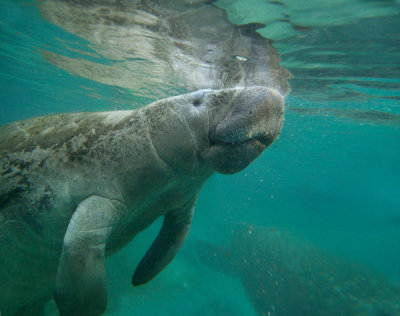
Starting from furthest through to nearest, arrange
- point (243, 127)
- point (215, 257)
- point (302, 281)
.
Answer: point (215, 257)
point (302, 281)
point (243, 127)

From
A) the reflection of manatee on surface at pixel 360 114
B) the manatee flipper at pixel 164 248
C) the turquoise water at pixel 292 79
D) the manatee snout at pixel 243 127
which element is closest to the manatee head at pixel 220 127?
the manatee snout at pixel 243 127

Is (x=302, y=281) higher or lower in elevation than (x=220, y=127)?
lower

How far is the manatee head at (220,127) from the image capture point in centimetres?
182

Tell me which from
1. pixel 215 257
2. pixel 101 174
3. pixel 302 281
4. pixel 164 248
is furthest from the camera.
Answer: pixel 215 257

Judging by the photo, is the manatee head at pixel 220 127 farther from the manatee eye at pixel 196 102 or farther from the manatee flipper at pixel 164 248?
the manatee flipper at pixel 164 248

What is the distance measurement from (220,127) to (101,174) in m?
1.11

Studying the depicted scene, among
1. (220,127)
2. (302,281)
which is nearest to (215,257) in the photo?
(302,281)

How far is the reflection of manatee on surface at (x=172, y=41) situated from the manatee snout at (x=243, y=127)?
4.48m

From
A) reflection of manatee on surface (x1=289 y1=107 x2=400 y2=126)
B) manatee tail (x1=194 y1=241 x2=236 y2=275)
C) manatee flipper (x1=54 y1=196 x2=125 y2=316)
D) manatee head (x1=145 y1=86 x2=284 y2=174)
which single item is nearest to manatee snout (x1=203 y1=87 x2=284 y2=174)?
manatee head (x1=145 y1=86 x2=284 y2=174)

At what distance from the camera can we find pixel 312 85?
34.2 feet

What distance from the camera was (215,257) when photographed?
1404cm

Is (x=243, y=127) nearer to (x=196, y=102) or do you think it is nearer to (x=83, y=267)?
(x=196, y=102)

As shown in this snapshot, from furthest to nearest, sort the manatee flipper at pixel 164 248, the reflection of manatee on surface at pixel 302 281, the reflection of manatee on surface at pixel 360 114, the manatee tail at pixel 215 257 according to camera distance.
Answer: the reflection of manatee on surface at pixel 360 114, the manatee tail at pixel 215 257, the reflection of manatee on surface at pixel 302 281, the manatee flipper at pixel 164 248

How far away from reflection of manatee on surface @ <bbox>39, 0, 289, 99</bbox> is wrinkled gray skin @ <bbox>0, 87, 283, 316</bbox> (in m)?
4.46
